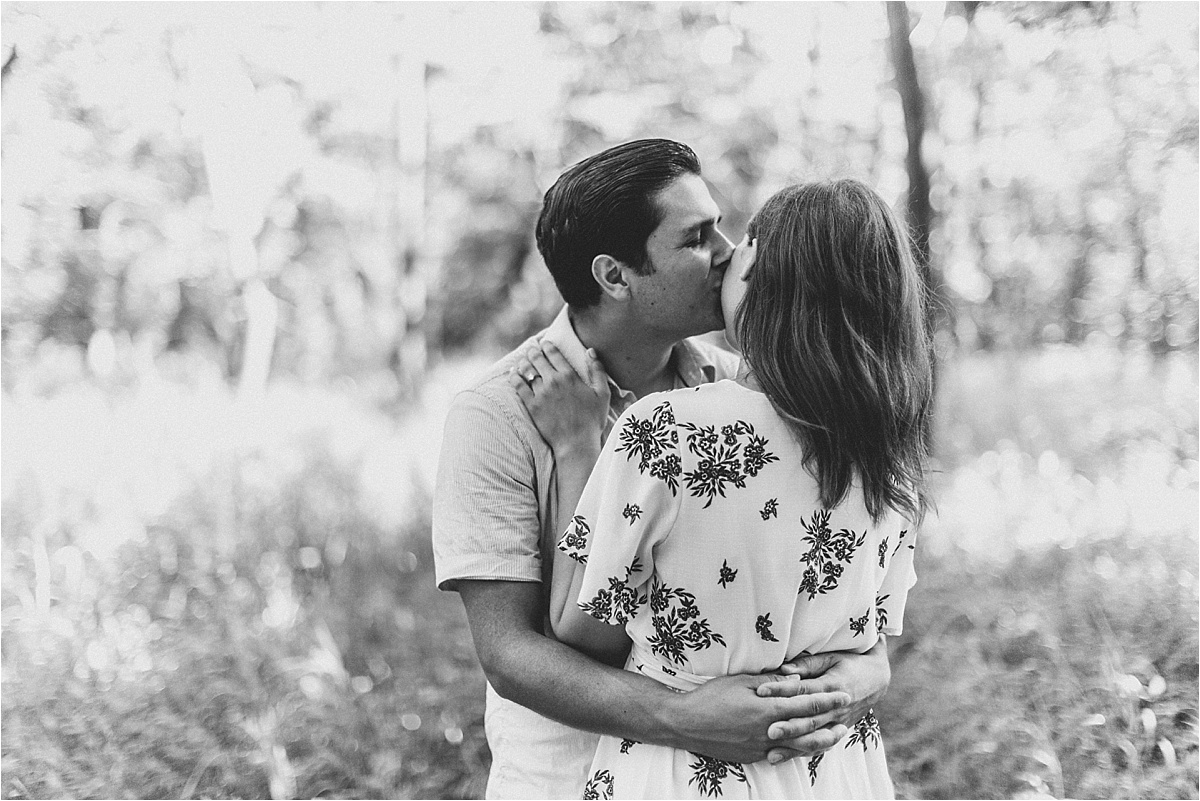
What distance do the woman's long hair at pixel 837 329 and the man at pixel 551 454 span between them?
1.36 feet

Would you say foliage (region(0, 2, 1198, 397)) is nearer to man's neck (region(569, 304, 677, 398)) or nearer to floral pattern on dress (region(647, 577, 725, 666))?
man's neck (region(569, 304, 677, 398))

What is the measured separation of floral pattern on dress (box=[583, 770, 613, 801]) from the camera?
1.83m

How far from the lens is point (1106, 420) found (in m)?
4.72

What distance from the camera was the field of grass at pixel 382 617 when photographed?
3082 mm

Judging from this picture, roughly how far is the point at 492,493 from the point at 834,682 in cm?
77

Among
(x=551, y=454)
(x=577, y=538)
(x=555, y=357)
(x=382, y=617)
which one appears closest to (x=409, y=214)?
(x=382, y=617)

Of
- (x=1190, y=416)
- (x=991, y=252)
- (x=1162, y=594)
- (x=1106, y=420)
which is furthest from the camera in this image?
(x=991, y=252)

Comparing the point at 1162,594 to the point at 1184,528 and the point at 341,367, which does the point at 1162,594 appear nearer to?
the point at 1184,528

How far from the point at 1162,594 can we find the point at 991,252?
3.92 metres

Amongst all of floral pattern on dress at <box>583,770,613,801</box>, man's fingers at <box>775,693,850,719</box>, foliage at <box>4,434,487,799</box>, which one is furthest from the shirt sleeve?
foliage at <box>4,434,487,799</box>

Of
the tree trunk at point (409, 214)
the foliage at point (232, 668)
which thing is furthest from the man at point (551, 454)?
the tree trunk at point (409, 214)

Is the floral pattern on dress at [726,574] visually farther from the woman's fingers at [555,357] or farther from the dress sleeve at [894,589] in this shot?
the woman's fingers at [555,357]

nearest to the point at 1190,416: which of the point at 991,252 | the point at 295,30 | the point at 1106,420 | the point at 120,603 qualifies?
the point at 1106,420

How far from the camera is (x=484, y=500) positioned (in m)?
2.05
